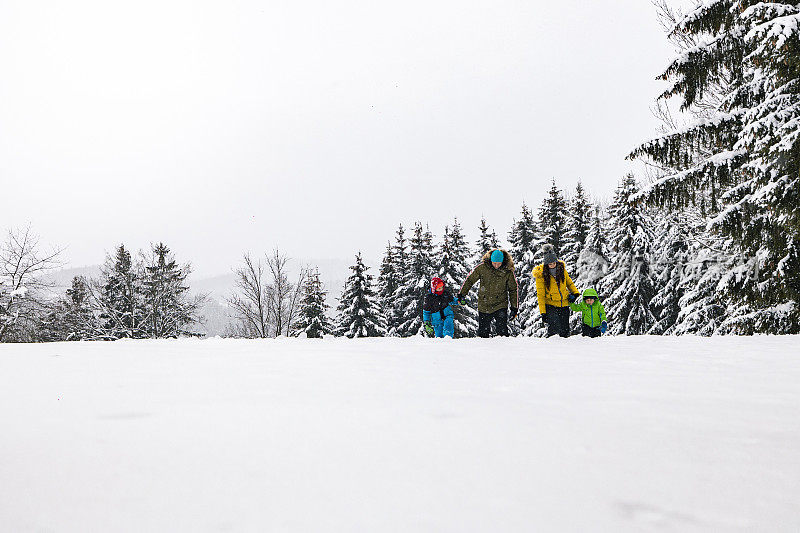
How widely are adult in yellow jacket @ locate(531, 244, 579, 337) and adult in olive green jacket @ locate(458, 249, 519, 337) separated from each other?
41 cm

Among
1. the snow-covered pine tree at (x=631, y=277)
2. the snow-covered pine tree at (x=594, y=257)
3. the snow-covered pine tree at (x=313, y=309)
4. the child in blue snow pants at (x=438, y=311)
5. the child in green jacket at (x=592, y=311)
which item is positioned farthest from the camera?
the snow-covered pine tree at (x=313, y=309)

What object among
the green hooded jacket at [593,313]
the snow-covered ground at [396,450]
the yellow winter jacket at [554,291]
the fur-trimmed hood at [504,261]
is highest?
the fur-trimmed hood at [504,261]

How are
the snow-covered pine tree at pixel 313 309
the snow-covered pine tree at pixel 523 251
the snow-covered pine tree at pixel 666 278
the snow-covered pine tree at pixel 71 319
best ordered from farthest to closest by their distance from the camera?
the snow-covered pine tree at pixel 523 251, the snow-covered pine tree at pixel 313 309, the snow-covered pine tree at pixel 71 319, the snow-covered pine tree at pixel 666 278

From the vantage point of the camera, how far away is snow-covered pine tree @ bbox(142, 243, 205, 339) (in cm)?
2992

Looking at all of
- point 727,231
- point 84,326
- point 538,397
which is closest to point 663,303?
point 727,231

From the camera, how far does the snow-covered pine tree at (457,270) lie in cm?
2888

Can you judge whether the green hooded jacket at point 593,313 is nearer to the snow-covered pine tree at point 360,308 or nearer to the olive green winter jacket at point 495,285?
the olive green winter jacket at point 495,285

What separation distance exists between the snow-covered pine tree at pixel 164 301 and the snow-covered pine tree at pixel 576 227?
2180 centimetres

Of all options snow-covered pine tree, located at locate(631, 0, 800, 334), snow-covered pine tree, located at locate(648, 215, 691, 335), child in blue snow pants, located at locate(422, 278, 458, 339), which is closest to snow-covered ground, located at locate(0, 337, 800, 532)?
child in blue snow pants, located at locate(422, 278, 458, 339)

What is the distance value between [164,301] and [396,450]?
3301 centimetres

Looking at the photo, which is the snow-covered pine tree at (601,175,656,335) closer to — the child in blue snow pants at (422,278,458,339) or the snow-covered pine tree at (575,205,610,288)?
the snow-covered pine tree at (575,205,610,288)

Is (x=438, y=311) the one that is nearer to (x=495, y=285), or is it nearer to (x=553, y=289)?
(x=495, y=285)

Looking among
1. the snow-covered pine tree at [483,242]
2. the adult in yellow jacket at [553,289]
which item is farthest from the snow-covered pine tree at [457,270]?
the adult in yellow jacket at [553,289]

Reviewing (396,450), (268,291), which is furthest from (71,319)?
(396,450)
